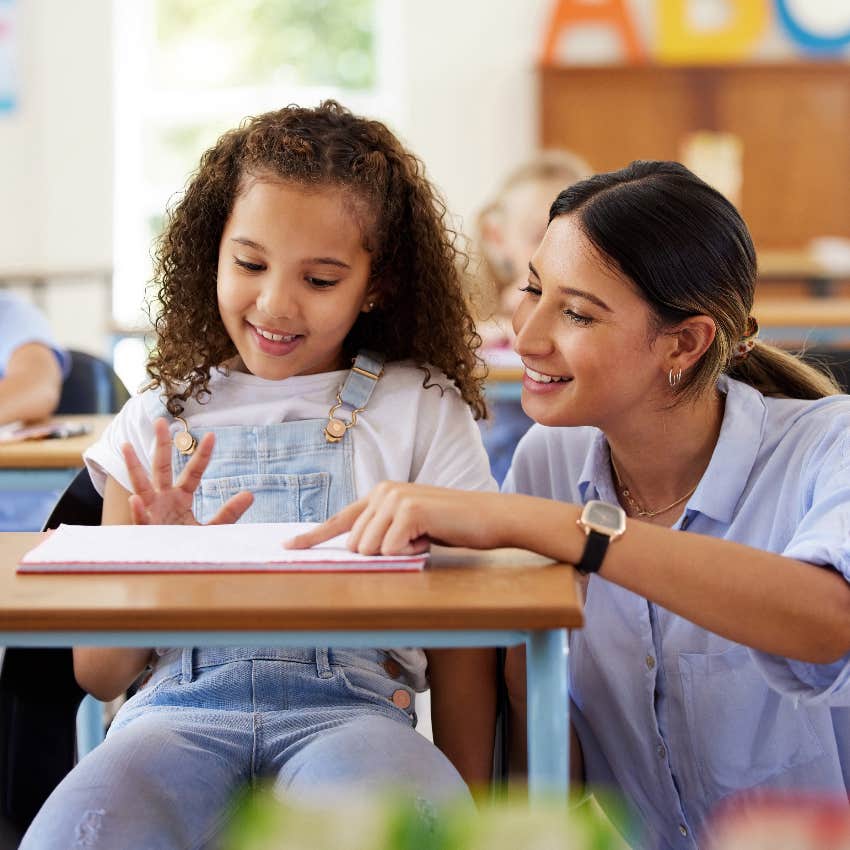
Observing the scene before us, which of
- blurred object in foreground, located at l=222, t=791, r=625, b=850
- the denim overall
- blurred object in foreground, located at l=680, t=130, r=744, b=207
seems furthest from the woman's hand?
blurred object in foreground, located at l=680, t=130, r=744, b=207

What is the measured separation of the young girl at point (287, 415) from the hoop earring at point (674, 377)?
0.80 ft

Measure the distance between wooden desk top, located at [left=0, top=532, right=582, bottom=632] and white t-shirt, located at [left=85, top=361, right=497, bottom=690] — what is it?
1.48 ft

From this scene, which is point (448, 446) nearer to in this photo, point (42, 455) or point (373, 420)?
point (373, 420)

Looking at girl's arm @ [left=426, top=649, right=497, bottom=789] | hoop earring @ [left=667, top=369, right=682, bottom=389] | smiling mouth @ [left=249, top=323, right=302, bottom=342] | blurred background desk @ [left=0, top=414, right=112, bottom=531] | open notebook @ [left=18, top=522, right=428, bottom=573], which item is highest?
smiling mouth @ [left=249, top=323, right=302, bottom=342]

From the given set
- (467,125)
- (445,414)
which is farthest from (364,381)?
(467,125)

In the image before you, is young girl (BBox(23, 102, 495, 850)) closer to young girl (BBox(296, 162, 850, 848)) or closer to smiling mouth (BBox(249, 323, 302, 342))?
smiling mouth (BBox(249, 323, 302, 342))

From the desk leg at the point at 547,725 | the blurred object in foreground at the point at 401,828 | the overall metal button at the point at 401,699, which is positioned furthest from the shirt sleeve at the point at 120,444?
the blurred object in foreground at the point at 401,828

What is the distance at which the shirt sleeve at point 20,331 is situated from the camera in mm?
2578

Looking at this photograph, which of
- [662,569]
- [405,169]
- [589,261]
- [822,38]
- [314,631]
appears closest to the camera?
[314,631]

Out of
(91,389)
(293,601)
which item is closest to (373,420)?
(293,601)

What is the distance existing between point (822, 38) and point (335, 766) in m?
6.03

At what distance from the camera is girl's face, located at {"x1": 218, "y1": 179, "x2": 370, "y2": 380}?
150 cm

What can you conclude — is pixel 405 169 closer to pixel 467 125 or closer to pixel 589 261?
pixel 589 261

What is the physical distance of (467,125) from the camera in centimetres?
663
